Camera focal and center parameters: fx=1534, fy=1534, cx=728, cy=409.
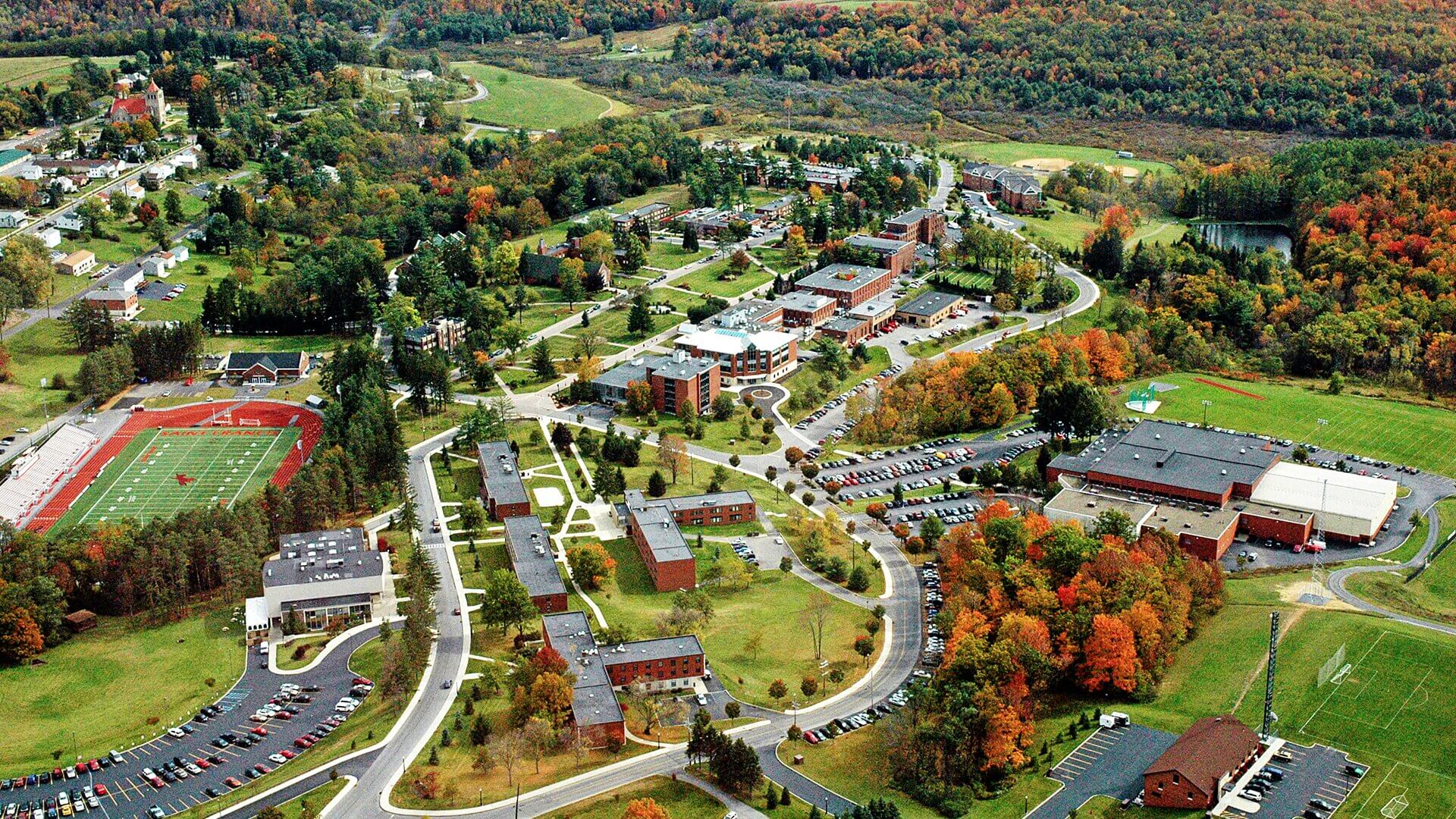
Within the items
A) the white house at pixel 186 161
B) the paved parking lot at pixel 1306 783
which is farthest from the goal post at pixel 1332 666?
the white house at pixel 186 161

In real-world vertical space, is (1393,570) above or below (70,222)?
below

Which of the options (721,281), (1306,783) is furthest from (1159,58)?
(1306,783)

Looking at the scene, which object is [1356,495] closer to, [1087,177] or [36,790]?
[36,790]

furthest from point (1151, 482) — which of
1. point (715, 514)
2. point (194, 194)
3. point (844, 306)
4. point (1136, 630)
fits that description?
point (194, 194)

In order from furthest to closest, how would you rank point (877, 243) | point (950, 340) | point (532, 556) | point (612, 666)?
point (877, 243) → point (950, 340) → point (532, 556) → point (612, 666)

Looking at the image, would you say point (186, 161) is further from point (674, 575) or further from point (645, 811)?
point (645, 811)

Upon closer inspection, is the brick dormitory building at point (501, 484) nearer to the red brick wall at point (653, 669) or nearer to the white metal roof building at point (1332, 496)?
the red brick wall at point (653, 669)

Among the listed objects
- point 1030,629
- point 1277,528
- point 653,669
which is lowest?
point 1277,528

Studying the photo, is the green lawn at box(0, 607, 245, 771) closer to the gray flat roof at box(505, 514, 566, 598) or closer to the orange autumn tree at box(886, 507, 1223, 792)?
the gray flat roof at box(505, 514, 566, 598)
